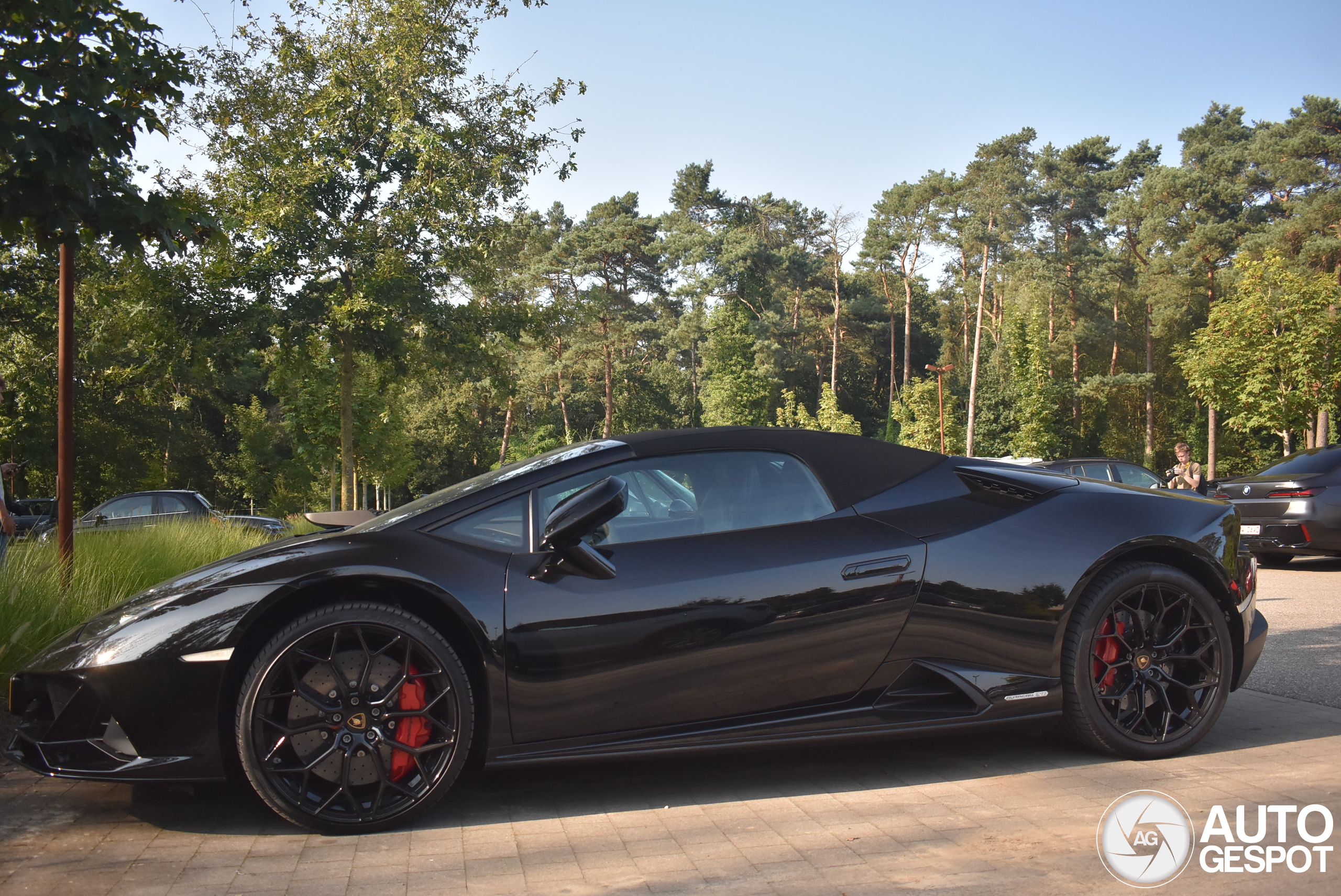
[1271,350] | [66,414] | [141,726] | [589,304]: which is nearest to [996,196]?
[1271,350]

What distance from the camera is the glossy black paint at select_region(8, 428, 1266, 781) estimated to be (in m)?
3.34

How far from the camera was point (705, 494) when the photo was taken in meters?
3.85

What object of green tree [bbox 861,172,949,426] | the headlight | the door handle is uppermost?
green tree [bbox 861,172,949,426]

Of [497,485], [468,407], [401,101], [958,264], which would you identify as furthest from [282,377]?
[958,264]

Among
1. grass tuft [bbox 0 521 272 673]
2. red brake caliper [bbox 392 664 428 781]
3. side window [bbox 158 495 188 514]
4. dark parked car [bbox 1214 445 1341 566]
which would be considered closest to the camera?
red brake caliper [bbox 392 664 428 781]

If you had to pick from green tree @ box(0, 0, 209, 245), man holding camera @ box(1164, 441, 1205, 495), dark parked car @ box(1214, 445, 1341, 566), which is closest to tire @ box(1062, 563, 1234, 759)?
green tree @ box(0, 0, 209, 245)

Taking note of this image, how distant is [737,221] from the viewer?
66.2 meters

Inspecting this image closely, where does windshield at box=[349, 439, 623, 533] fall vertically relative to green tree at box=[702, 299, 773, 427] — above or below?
below

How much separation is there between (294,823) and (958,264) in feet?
235

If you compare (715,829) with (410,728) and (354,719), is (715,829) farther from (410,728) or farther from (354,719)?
(354,719)

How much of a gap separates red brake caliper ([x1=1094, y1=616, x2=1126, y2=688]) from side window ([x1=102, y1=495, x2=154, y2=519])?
769 inches

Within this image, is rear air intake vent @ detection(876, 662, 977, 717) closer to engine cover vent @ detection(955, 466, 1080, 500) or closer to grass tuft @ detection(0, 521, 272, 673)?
engine cover vent @ detection(955, 466, 1080, 500)

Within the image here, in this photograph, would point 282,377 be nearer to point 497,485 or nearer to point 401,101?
point 401,101

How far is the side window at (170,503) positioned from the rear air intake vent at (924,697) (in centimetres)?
1913
